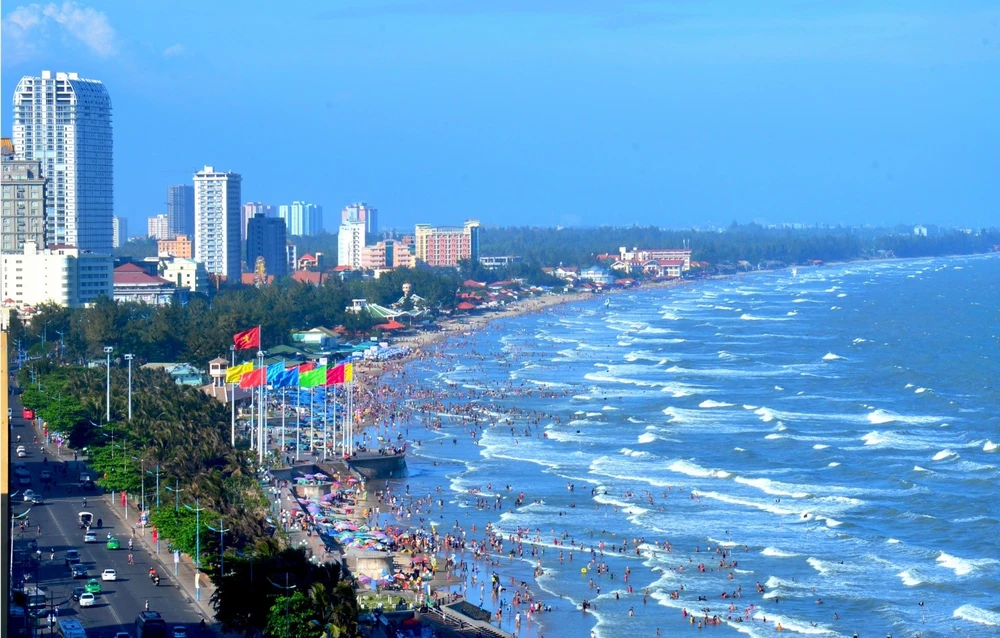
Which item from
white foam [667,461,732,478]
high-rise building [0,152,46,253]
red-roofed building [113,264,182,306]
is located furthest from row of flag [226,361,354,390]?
red-roofed building [113,264,182,306]

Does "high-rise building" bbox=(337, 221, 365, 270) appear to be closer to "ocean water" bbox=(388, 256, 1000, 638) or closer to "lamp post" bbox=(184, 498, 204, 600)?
"ocean water" bbox=(388, 256, 1000, 638)

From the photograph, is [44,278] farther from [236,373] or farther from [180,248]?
[180,248]

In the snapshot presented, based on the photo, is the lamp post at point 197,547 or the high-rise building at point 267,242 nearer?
the lamp post at point 197,547

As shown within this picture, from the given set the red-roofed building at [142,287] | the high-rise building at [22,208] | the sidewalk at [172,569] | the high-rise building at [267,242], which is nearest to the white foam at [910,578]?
the sidewalk at [172,569]

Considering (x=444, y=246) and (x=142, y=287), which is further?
(x=444, y=246)

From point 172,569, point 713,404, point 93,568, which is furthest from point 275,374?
point 713,404

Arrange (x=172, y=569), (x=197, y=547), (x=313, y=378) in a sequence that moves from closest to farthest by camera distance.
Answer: (x=197, y=547) → (x=172, y=569) → (x=313, y=378)

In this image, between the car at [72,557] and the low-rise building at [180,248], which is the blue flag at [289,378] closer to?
the car at [72,557]
